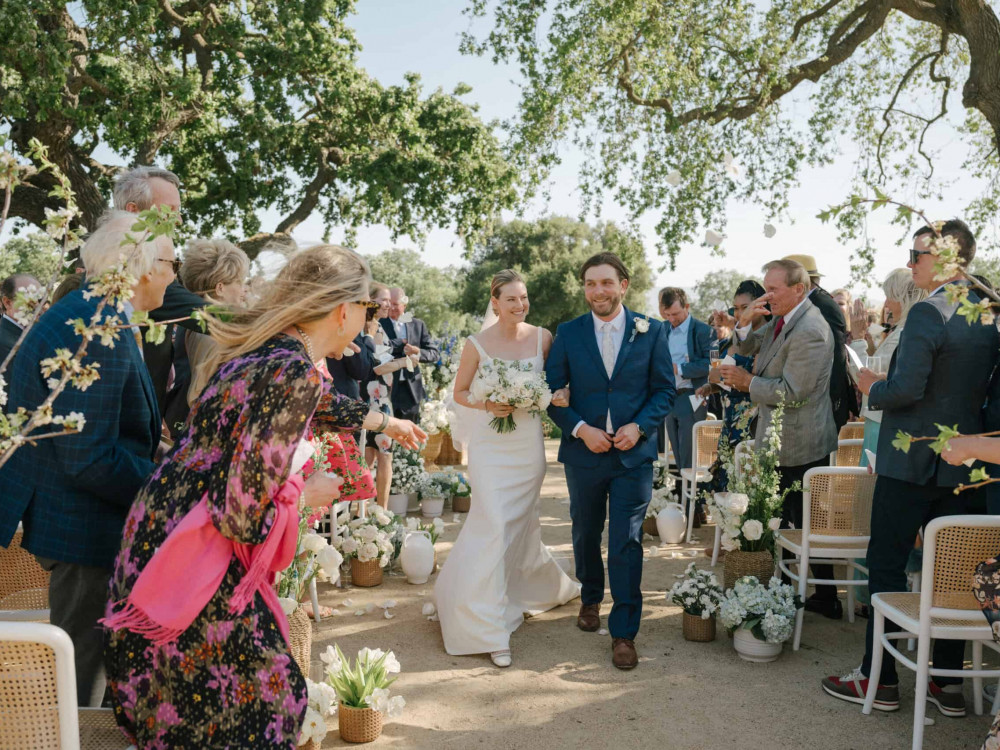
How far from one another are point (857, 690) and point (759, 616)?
66 centimetres

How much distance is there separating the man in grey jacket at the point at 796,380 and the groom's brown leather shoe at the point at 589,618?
1472 mm

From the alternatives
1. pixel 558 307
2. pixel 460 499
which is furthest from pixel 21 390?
pixel 558 307

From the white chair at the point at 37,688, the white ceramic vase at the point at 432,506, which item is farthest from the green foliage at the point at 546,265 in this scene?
the white chair at the point at 37,688

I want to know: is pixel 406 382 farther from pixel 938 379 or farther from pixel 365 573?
pixel 938 379

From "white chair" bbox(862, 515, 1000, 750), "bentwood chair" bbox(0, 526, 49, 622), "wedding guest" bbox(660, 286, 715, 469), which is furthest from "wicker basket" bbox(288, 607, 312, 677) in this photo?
"wedding guest" bbox(660, 286, 715, 469)

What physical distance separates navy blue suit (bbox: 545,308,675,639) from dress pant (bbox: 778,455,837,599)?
111 centimetres

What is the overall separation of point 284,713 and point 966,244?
3.60 m

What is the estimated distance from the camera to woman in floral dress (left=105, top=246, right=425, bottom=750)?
1940mm

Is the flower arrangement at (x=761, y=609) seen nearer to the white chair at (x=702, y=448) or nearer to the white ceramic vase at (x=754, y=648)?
the white ceramic vase at (x=754, y=648)

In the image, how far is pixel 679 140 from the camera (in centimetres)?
1198

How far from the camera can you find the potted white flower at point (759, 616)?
4523 mm

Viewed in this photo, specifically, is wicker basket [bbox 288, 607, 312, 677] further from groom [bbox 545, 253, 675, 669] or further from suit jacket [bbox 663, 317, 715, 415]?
suit jacket [bbox 663, 317, 715, 415]

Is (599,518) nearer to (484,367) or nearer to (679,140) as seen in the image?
(484,367)

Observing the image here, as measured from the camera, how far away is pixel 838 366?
18.3 ft
